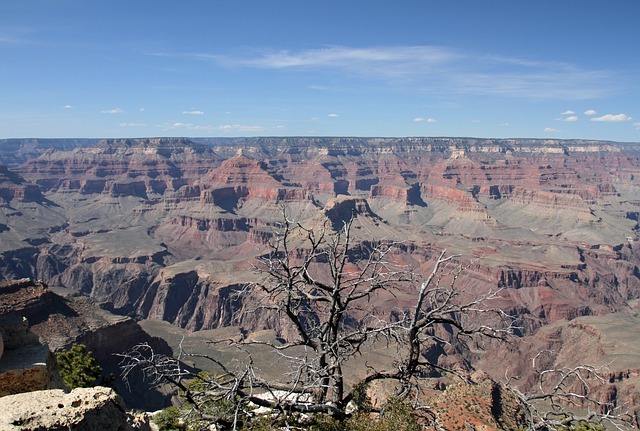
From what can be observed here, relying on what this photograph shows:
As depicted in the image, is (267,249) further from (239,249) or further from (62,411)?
(62,411)

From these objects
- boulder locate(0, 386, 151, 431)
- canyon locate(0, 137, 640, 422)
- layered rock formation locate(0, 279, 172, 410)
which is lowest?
canyon locate(0, 137, 640, 422)

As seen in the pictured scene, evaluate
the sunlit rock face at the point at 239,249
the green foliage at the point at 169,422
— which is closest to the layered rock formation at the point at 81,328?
the green foliage at the point at 169,422

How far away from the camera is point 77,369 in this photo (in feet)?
98.9

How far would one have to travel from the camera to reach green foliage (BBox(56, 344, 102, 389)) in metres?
29.3

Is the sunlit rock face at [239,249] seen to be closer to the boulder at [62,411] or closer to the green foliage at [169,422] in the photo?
the green foliage at [169,422]

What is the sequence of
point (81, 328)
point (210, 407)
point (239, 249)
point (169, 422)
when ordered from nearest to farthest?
point (210, 407) < point (169, 422) < point (81, 328) < point (239, 249)

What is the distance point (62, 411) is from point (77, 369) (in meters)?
23.3

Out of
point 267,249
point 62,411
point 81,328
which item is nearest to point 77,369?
point 62,411

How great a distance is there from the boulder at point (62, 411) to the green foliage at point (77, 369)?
21.2m

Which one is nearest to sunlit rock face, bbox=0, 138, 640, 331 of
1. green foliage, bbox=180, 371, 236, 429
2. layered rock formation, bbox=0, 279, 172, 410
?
layered rock formation, bbox=0, 279, 172, 410

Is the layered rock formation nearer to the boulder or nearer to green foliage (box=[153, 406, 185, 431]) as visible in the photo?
green foliage (box=[153, 406, 185, 431])

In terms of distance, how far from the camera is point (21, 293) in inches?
2014

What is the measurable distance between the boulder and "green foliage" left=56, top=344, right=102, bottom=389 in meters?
21.2

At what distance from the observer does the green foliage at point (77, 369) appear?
2927cm
